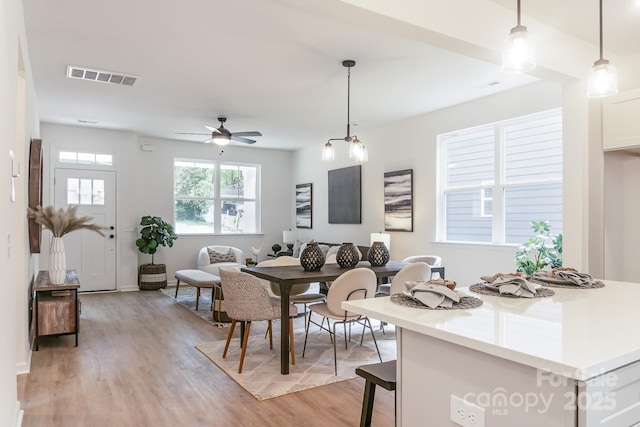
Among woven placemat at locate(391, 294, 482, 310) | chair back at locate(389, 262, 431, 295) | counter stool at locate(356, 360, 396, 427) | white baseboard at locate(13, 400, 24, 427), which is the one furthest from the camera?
chair back at locate(389, 262, 431, 295)

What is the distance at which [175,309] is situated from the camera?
235 inches

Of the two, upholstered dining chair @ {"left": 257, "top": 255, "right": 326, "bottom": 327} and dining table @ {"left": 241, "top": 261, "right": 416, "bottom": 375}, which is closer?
dining table @ {"left": 241, "top": 261, "right": 416, "bottom": 375}

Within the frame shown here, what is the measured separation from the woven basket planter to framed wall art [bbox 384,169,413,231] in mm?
4018

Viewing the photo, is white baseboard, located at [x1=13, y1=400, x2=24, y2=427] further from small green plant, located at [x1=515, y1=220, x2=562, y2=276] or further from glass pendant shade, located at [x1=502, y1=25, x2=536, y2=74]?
small green plant, located at [x1=515, y1=220, x2=562, y2=276]

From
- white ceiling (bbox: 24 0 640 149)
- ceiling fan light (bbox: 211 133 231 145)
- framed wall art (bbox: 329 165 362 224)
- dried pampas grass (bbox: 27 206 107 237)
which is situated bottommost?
dried pampas grass (bbox: 27 206 107 237)

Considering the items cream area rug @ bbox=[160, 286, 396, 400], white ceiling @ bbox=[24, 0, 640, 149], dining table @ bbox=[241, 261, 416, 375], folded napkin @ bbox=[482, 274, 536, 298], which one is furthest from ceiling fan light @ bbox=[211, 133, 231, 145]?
folded napkin @ bbox=[482, 274, 536, 298]

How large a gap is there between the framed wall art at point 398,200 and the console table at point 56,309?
4.25 meters

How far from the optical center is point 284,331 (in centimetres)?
344

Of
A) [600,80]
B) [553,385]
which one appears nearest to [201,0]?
[600,80]

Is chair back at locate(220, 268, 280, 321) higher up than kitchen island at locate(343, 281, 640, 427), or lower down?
lower down

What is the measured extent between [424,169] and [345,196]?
1.94 m

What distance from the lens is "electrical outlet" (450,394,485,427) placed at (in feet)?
4.17

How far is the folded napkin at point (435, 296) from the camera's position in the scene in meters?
1.63

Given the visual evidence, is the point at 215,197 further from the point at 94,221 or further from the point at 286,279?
the point at 286,279
